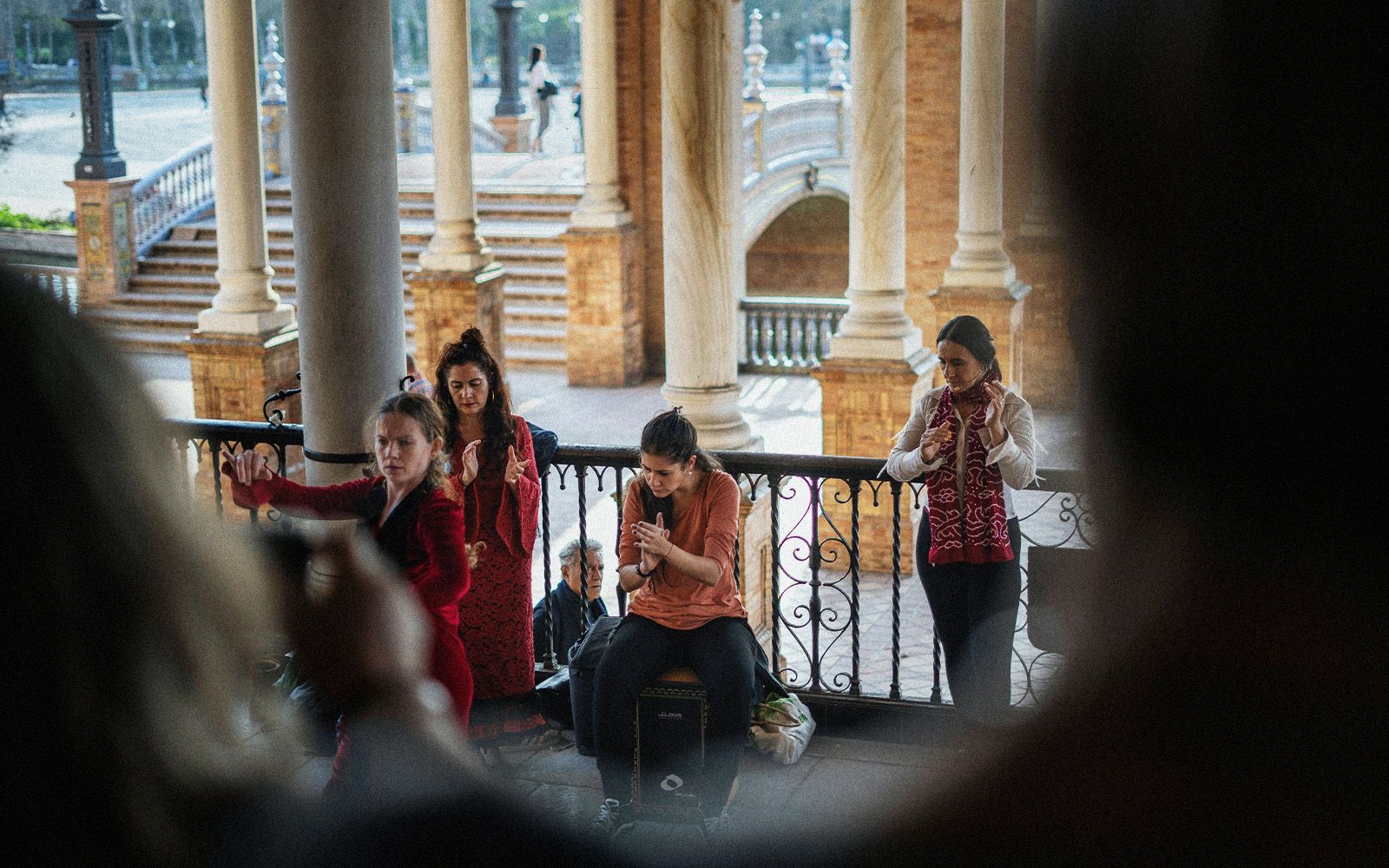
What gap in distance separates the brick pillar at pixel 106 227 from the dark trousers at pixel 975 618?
16.4 m

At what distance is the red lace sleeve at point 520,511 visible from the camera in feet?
17.0

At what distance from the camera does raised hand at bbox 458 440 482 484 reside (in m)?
5.04

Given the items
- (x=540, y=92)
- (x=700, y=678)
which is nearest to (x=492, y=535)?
(x=700, y=678)

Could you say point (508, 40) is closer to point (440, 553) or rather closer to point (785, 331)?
point (785, 331)

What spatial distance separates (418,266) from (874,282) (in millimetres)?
10317

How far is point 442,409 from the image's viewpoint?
5.16 meters

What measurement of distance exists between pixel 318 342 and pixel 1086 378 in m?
4.99

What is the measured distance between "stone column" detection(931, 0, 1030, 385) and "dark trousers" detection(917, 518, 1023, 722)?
8019 millimetres

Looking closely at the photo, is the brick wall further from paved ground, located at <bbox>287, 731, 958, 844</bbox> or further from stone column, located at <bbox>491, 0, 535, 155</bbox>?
stone column, located at <bbox>491, 0, 535, 155</bbox>

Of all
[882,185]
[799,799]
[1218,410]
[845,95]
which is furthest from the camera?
[845,95]

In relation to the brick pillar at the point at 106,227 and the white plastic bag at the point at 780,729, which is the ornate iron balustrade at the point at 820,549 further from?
the brick pillar at the point at 106,227

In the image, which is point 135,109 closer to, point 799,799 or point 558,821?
point 799,799

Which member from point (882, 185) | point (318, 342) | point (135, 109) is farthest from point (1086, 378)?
point (135, 109)

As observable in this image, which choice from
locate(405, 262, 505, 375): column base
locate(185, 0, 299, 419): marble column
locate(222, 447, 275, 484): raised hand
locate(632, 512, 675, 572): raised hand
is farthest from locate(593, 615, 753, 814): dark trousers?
locate(405, 262, 505, 375): column base
